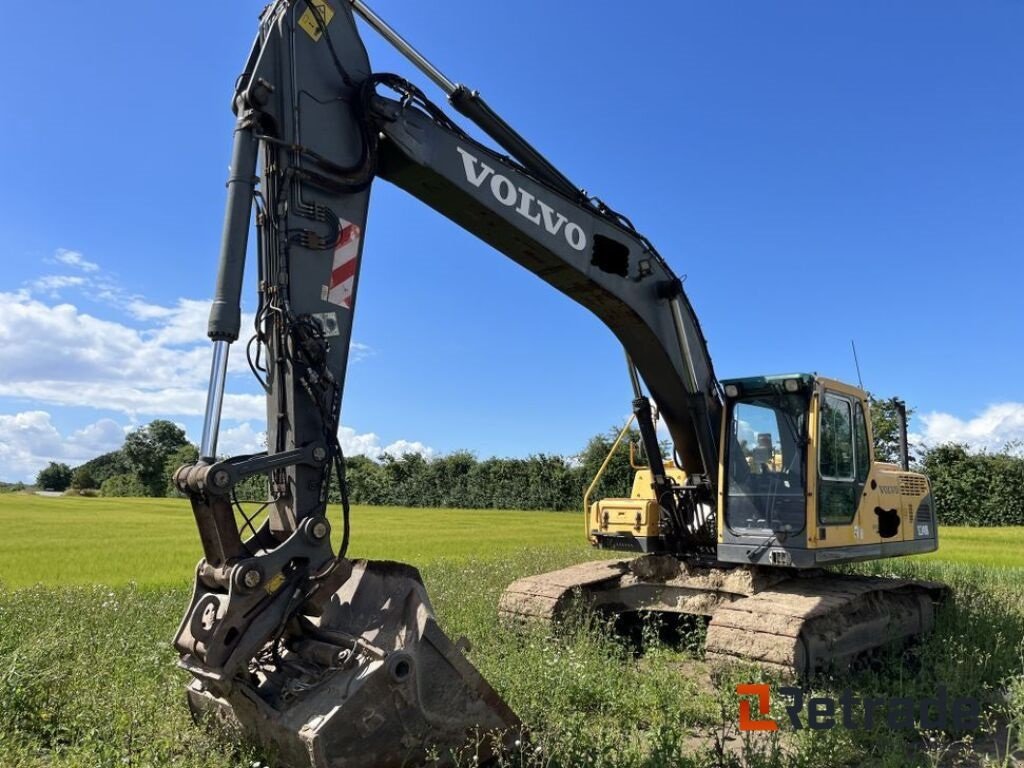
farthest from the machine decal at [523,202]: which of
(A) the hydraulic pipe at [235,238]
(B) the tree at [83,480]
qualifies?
(B) the tree at [83,480]

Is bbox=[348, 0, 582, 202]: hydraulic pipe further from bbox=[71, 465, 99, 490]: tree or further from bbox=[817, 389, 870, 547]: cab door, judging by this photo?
bbox=[71, 465, 99, 490]: tree

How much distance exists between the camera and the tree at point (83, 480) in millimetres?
89500

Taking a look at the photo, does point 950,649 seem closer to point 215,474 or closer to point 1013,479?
point 215,474

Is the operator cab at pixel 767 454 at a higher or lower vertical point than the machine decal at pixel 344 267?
lower

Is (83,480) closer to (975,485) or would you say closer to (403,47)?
(975,485)

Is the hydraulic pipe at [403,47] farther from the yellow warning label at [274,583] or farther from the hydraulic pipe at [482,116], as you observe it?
the yellow warning label at [274,583]

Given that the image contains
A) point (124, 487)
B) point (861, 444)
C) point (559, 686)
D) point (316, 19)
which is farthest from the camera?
point (124, 487)

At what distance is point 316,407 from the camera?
15.3 feet

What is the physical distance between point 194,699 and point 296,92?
3619mm

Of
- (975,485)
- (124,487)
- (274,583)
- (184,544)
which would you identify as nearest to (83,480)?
(124,487)
